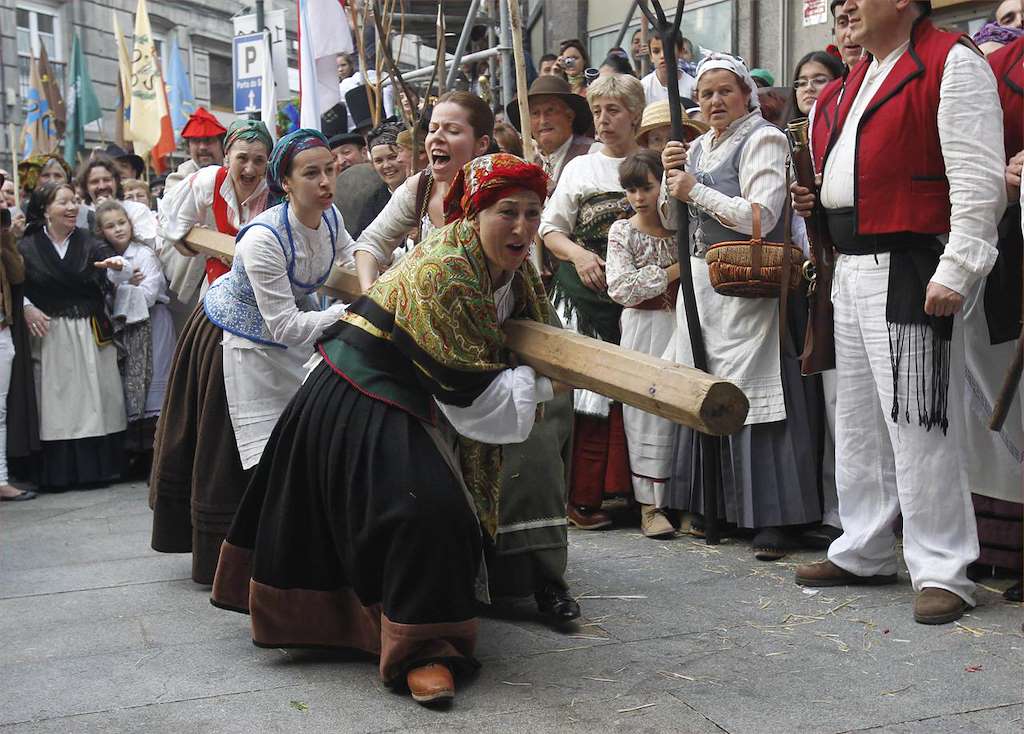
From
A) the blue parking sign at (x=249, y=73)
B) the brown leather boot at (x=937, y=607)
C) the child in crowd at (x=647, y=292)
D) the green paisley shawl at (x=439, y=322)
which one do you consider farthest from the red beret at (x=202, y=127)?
the brown leather boot at (x=937, y=607)

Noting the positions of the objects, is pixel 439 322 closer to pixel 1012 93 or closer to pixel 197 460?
pixel 197 460

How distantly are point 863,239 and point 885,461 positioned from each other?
832mm

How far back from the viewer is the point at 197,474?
5074mm

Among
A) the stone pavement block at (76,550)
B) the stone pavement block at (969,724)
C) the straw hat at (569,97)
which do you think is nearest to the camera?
the stone pavement block at (969,724)

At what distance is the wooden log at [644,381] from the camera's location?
9.60ft

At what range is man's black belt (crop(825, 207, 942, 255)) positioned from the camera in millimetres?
4285

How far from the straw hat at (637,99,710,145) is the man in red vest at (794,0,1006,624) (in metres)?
1.51

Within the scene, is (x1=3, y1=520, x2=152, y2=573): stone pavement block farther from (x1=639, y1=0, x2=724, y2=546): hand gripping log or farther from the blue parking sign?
the blue parking sign

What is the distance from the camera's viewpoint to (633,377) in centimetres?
311

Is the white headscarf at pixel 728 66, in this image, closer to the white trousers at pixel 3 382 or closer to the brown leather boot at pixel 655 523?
the brown leather boot at pixel 655 523

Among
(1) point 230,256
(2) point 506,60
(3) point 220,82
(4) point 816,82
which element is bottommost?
(1) point 230,256

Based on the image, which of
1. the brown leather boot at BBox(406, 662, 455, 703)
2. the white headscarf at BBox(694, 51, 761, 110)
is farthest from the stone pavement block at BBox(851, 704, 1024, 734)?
the white headscarf at BBox(694, 51, 761, 110)

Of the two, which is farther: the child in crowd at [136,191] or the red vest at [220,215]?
the child in crowd at [136,191]

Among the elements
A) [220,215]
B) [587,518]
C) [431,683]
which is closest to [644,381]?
[431,683]
